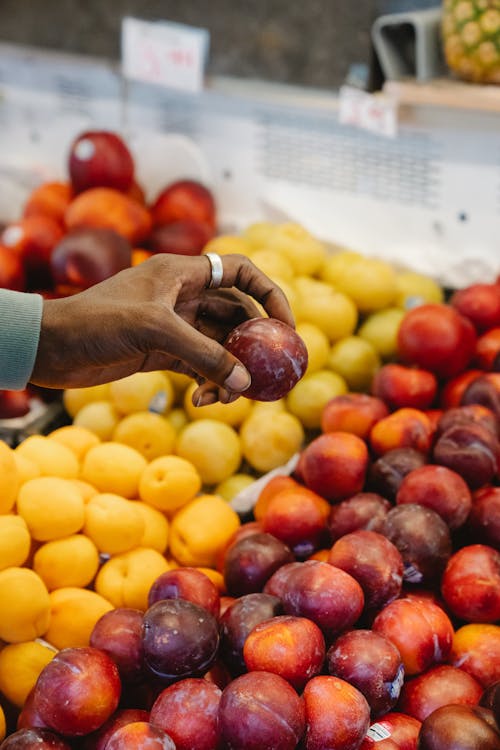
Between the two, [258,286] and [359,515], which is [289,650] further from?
[258,286]

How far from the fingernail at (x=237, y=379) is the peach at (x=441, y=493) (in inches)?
22.6

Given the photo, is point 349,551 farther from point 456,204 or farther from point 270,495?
point 456,204

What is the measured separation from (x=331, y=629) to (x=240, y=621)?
6.3 inches

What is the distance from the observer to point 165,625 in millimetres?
1354

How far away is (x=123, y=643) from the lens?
140cm

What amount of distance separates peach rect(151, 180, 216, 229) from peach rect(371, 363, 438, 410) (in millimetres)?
1137

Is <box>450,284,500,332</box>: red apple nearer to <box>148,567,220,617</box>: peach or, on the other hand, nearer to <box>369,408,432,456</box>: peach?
<box>369,408,432,456</box>: peach

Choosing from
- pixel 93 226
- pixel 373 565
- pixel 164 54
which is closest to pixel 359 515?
pixel 373 565

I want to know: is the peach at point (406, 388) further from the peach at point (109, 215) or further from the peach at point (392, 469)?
the peach at point (109, 215)

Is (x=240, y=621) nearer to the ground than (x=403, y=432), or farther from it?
nearer to the ground

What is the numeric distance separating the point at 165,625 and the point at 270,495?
63cm

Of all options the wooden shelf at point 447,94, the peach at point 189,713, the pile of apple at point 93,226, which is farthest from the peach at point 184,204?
the peach at point 189,713

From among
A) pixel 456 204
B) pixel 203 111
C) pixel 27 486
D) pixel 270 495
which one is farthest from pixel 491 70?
pixel 27 486

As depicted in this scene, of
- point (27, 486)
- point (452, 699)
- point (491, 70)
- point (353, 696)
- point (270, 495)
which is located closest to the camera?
point (353, 696)
